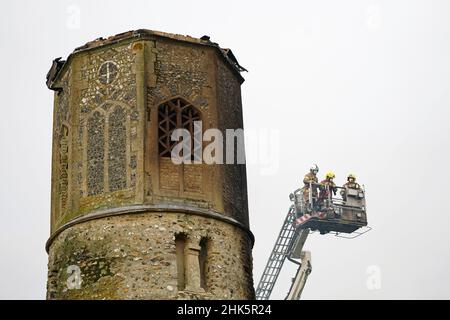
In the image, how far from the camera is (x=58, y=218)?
2244 centimetres

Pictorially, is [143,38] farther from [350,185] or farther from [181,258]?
[350,185]

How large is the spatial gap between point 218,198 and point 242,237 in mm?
921

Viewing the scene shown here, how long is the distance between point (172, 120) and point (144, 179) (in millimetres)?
1607

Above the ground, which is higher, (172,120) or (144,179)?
(172,120)

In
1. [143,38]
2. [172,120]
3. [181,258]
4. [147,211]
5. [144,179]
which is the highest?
[143,38]

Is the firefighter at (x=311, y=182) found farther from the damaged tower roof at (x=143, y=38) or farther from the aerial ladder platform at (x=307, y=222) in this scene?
the damaged tower roof at (x=143, y=38)

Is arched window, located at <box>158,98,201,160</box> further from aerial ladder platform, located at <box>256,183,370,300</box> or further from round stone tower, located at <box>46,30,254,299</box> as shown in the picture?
aerial ladder platform, located at <box>256,183,370,300</box>

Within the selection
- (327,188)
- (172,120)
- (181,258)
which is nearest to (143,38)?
(172,120)

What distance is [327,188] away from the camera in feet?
136

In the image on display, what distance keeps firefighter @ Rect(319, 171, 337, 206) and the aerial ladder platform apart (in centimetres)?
4
